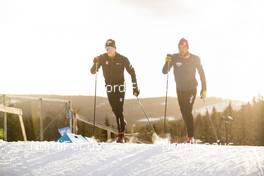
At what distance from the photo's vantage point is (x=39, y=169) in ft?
16.1

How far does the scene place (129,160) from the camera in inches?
201

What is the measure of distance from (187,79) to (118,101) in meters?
0.98

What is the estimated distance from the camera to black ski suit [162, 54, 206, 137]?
8.03 metres

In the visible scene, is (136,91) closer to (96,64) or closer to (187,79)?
(96,64)

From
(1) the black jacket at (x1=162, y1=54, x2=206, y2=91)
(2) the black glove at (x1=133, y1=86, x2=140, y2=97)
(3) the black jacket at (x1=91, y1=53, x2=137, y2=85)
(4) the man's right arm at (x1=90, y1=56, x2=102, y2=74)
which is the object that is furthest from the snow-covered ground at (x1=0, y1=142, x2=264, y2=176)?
(4) the man's right arm at (x1=90, y1=56, x2=102, y2=74)

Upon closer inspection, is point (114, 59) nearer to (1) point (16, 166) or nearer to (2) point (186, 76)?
(2) point (186, 76)

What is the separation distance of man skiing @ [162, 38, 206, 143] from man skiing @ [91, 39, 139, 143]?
0.65m

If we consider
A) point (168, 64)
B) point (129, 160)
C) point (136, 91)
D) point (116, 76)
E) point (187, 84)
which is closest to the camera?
point (129, 160)

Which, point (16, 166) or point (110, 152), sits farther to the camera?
point (110, 152)

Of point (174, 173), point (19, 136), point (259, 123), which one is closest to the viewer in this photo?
point (174, 173)

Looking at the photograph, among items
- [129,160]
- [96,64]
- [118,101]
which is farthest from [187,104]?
[129,160]

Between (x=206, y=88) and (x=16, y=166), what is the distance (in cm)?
378

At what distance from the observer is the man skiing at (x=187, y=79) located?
8.03m

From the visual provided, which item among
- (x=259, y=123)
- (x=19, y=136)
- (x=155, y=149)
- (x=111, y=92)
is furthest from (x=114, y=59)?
(x=259, y=123)
